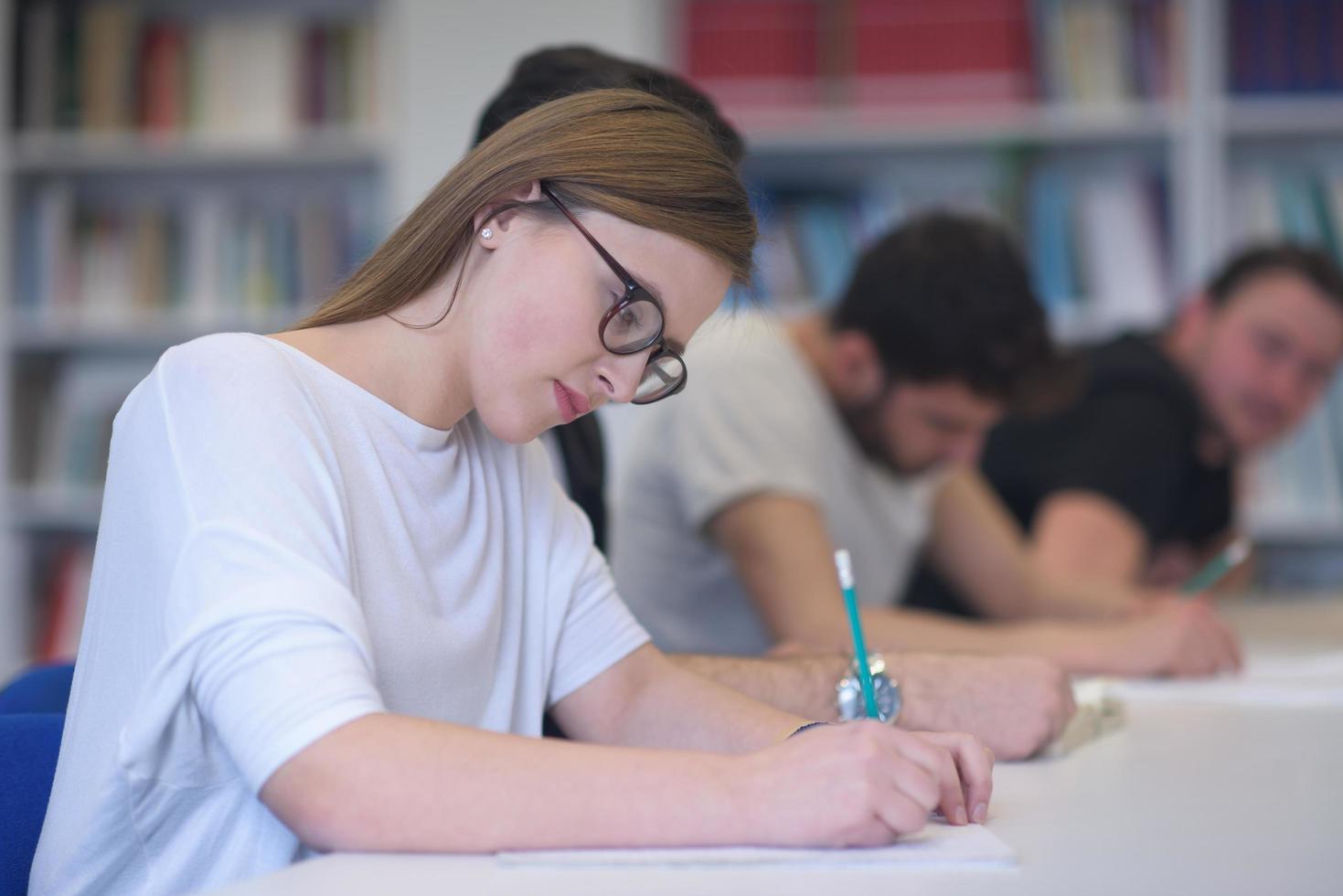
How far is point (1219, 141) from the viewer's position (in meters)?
3.21

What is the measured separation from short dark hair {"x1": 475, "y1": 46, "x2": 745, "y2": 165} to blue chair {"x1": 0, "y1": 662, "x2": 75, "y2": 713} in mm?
691

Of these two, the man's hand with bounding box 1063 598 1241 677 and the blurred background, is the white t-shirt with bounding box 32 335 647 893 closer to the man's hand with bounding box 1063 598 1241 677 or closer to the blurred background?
the man's hand with bounding box 1063 598 1241 677

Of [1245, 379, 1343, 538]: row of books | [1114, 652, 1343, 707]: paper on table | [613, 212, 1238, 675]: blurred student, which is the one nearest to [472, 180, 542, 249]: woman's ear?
[613, 212, 1238, 675]: blurred student

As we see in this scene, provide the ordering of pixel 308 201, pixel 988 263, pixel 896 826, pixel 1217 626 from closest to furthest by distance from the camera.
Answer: pixel 896 826 < pixel 1217 626 < pixel 988 263 < pixel 308 201

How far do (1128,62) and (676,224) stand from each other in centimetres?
254

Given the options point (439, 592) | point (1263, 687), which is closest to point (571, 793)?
point (439, 592)

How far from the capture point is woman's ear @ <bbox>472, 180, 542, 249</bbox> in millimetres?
1032

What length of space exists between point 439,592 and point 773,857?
39 cm

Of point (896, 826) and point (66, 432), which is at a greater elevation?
point (896, 826)

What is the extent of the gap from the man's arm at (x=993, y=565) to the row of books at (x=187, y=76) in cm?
183

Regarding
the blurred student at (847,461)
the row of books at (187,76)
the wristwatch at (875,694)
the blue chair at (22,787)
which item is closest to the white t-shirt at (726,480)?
the blurred student at (847,461)

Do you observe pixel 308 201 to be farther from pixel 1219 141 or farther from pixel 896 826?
pixel 896 826

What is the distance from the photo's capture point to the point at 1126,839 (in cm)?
90

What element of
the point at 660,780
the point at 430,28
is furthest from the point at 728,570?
the point at 430,28
